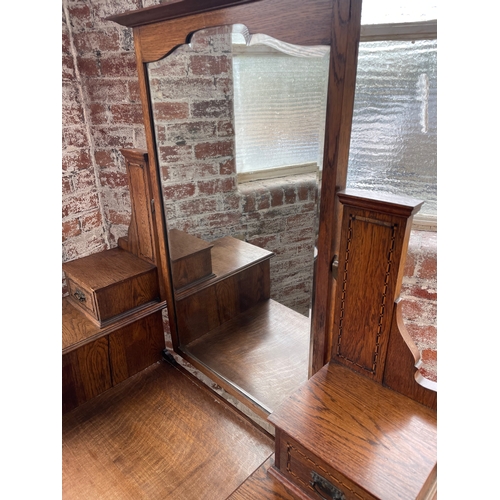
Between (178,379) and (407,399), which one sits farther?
(178,379)

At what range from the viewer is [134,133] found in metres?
1.25

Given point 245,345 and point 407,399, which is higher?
point 407,399

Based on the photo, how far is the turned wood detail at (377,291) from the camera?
26.5 inches

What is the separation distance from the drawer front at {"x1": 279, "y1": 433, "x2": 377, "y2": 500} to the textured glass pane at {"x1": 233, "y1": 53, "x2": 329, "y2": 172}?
0.55 metres

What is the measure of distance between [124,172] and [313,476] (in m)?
1.08

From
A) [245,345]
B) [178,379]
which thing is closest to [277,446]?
[245,345]

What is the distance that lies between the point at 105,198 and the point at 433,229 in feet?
3.65

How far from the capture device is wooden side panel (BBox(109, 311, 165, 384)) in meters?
1.22

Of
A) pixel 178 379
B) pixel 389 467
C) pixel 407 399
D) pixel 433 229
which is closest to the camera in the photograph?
pixel 389 467

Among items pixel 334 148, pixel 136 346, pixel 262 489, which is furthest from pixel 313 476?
pixel 136 346

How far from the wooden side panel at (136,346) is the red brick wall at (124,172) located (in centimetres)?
38

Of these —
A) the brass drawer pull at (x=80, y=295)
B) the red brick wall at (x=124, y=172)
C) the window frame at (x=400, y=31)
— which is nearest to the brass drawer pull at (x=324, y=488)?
the red brick wall at (x=124, y=172)

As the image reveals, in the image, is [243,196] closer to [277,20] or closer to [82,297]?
[277,20]

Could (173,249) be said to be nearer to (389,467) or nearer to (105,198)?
(105,198)
